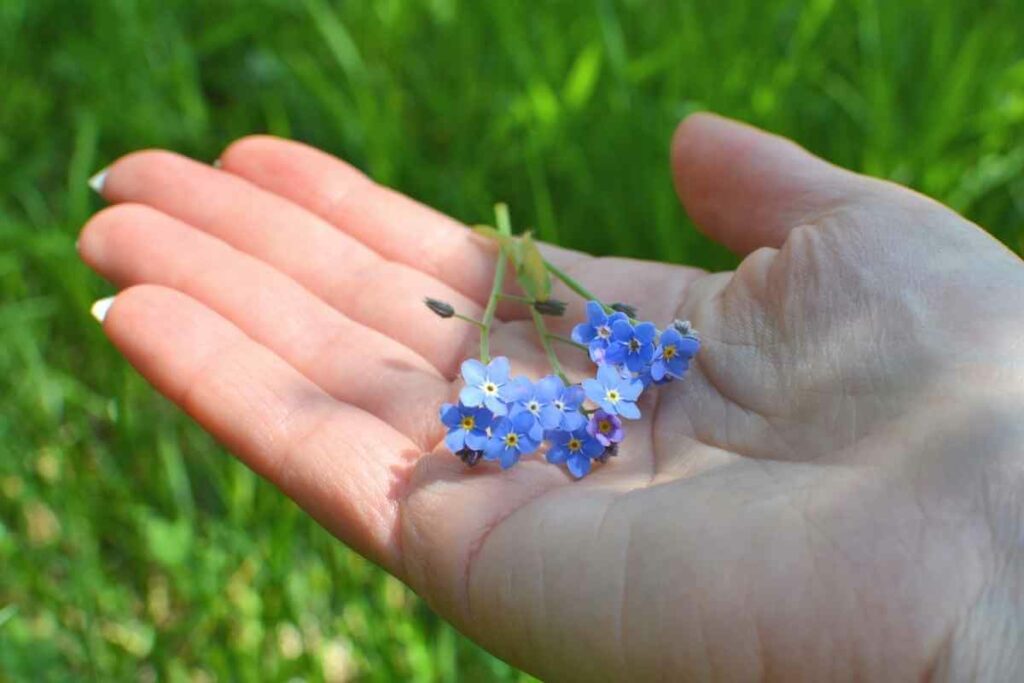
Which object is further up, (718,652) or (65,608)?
(718,652)

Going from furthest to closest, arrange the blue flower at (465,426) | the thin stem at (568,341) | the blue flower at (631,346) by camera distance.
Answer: the thin stem at (568,341) < the blue flower at (631,346) < the blue flower at (465,426)

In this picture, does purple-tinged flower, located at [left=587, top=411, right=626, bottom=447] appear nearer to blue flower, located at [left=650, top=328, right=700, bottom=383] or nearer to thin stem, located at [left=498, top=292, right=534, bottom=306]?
blue flower, located at [left=650, top=328, right=700, bottom=383]

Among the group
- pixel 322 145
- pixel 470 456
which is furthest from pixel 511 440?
pixel 322 145

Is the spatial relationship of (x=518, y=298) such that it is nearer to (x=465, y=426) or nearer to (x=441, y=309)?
(x=441, y=309)

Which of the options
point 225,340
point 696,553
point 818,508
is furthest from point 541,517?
point 225,340

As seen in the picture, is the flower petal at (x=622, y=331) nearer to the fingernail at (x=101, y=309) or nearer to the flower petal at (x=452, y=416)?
the flower petal at (x=452, y=416)

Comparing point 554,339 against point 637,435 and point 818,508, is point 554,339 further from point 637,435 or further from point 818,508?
point 818,508

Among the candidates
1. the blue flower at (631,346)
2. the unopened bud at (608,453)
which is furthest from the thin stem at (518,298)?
the unopened bud at (608,453)
